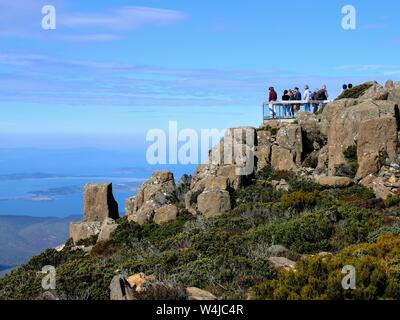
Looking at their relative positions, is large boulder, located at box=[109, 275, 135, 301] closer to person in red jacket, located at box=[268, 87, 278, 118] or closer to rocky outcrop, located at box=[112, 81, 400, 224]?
rocky outcrop, located at box=[112, 81, 400, 224]

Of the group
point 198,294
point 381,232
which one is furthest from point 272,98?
point 198,294

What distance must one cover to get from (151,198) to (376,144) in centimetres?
926

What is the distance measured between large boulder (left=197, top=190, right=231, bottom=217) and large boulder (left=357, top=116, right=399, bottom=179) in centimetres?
525

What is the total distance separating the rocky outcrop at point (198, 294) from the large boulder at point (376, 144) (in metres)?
15.9

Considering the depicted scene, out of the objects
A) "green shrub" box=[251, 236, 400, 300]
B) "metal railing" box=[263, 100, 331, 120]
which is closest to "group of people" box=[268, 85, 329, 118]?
"metal railing" box=[263, 100, 331, 120]

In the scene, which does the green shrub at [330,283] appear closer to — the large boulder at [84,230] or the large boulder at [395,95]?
the large boulder at [84,230]

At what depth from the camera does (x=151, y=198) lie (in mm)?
30797

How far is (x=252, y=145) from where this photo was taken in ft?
109

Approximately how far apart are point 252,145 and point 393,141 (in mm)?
7155

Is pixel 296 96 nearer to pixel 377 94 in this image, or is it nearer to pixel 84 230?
pixel 377 94

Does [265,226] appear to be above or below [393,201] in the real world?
below

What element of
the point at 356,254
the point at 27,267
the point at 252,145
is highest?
the point at 252,145
